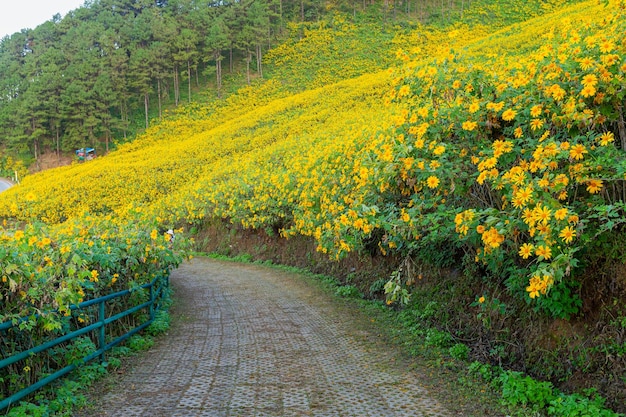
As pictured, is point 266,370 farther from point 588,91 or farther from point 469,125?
point 588,91

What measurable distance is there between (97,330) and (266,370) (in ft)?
6.54

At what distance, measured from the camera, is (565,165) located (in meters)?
4.26

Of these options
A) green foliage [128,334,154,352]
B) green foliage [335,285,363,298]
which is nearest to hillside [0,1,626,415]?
green foliage [335,285,363,298]

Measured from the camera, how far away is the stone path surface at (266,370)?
4.46 metres

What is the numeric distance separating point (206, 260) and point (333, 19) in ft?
169

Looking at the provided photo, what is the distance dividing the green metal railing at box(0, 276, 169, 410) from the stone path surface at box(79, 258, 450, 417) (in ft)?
1.26

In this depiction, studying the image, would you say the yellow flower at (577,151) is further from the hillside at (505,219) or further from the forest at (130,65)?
the forest at (130,65)

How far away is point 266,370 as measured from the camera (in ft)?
17.8

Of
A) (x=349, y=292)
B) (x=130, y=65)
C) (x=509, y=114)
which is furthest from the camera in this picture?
(x=130, y=65)

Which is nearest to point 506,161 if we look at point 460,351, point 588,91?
point 588,91

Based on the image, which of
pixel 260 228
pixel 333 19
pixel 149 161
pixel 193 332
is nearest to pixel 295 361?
pixel 193 332

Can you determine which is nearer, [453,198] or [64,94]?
[453,198]

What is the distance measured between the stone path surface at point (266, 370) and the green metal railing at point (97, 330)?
0.38m

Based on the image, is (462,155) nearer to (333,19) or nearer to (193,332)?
(193,332)
